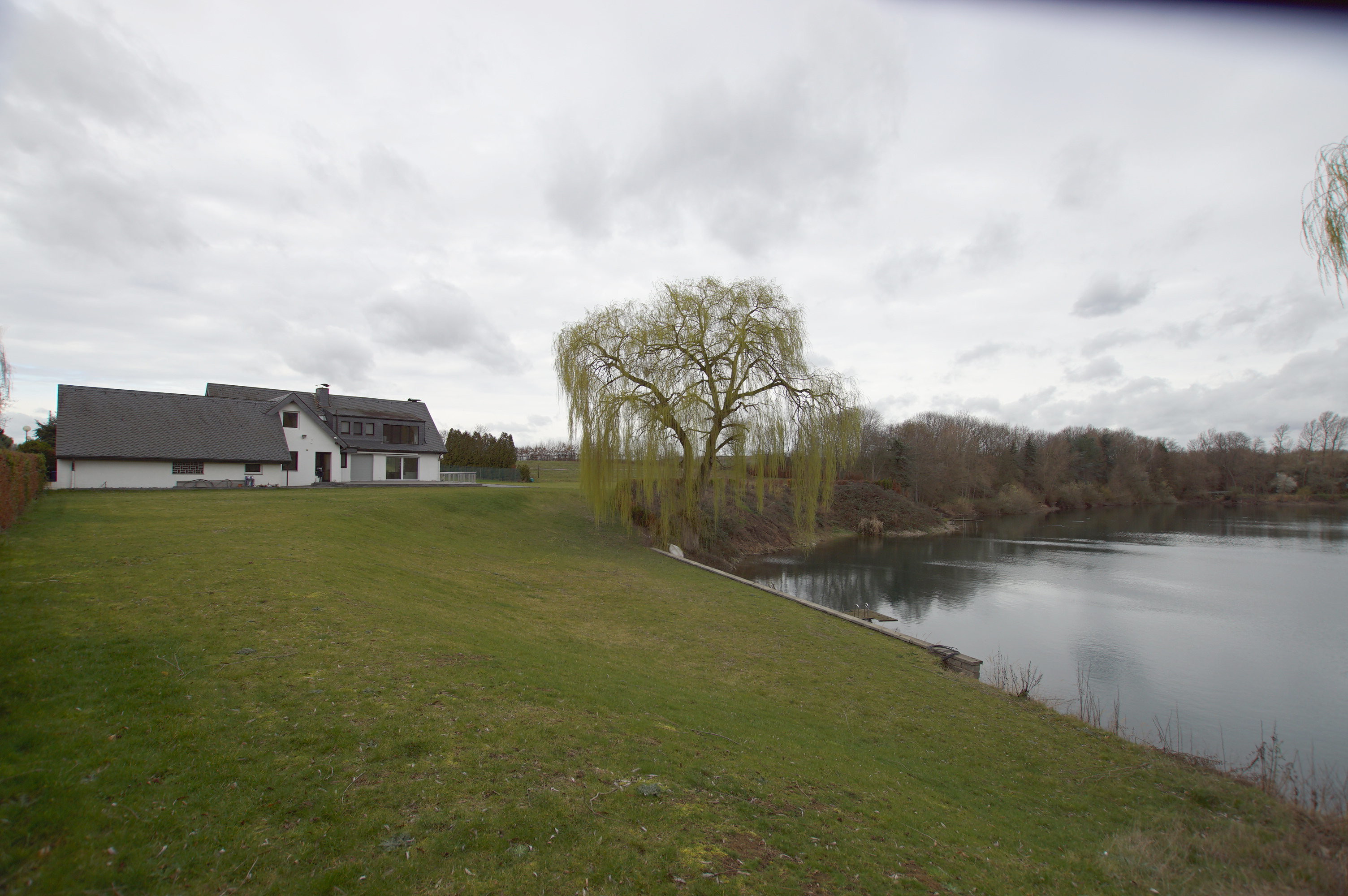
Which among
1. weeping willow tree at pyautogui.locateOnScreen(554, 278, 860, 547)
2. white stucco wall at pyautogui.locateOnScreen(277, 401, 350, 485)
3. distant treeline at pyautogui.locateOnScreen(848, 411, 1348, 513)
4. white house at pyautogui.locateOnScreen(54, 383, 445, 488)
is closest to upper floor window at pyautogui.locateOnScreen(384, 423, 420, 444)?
white house at pyautogui.locateOnScreen(54, 383, 445, 488)

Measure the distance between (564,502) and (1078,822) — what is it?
23.4 meters

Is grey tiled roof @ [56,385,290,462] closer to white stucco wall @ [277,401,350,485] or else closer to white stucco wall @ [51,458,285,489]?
white stucco wall @ [51,458,285,489]

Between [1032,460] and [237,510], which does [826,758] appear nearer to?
[237,510]

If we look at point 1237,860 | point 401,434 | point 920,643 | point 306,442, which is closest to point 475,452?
point 401,434

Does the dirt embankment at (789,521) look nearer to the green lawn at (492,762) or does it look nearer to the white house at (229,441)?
the green lawn at (492,762)

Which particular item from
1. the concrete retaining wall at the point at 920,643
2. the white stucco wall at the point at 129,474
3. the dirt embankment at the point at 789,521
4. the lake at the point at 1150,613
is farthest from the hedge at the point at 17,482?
the lake at the point at 1150,613

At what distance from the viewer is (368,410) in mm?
36625

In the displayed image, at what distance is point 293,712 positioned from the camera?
15.7ft

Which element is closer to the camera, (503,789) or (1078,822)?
(503,789)

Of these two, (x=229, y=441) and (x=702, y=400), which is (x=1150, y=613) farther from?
(x=229, y=441)

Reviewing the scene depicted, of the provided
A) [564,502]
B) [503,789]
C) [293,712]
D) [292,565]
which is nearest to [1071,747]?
[503,789]

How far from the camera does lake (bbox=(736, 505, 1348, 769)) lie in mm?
10594

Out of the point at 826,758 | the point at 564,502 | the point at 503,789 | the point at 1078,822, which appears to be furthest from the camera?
the point at 564,502

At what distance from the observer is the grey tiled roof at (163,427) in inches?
904
